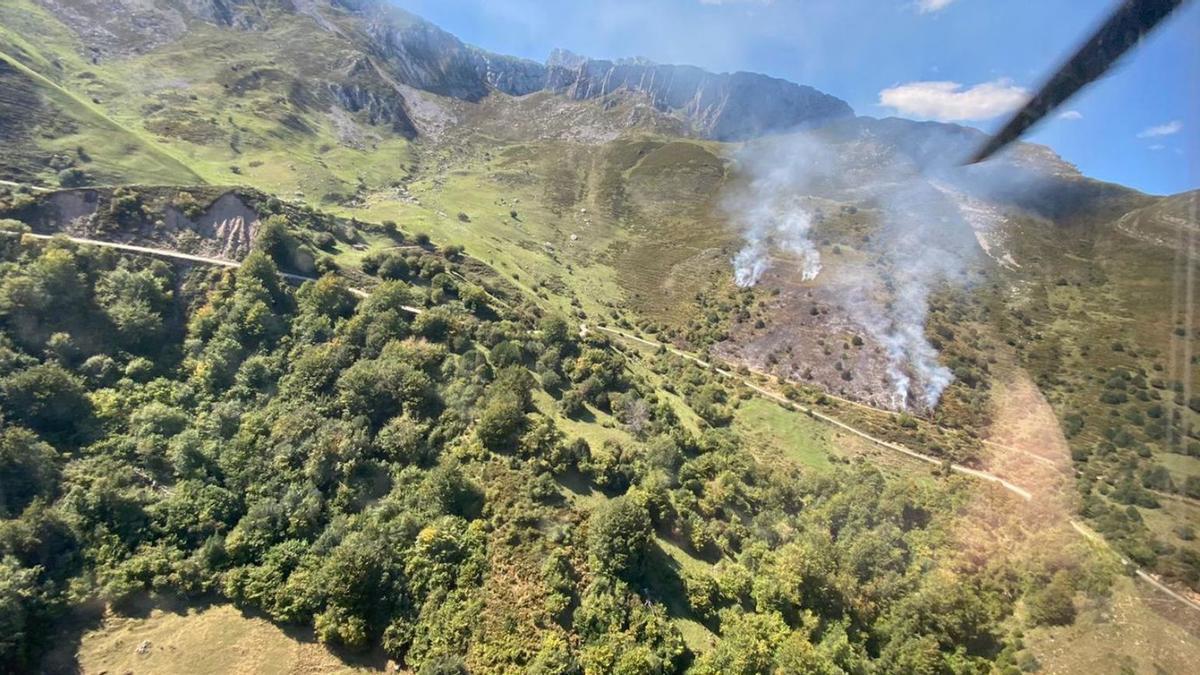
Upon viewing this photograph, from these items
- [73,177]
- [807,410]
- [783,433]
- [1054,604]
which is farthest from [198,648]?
[73,177]

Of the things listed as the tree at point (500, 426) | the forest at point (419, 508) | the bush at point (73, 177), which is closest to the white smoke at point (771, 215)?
the forest at point (419, 508)

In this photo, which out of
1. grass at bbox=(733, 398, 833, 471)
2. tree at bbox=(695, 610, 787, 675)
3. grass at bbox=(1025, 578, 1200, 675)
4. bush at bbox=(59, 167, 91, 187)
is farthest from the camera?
bush at bbox=(59, 167, 91, 187)

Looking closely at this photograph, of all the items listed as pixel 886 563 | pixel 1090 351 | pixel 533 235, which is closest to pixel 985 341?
pixel 1090 351

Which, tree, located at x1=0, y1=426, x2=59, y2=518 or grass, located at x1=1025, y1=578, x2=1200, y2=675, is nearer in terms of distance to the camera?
grass, located at x1=1025, y1=578, x2=1200, y2=675

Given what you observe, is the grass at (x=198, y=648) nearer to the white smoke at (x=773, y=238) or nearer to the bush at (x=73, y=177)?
the bush at (x=73, y=177)

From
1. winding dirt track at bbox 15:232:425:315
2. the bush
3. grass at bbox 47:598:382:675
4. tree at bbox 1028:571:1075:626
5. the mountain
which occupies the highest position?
the mountain

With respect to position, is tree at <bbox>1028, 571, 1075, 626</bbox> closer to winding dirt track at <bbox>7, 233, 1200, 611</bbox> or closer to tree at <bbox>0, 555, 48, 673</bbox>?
winding dirt track at <bbox>7, 233, 1200, 611</bbox>

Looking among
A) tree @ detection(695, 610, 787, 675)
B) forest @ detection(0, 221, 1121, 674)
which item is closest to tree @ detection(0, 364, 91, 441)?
forest @ detection(0, 221, 1121, 674)
